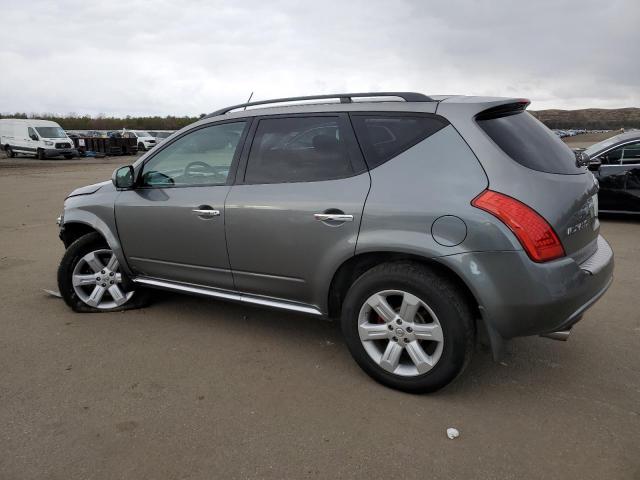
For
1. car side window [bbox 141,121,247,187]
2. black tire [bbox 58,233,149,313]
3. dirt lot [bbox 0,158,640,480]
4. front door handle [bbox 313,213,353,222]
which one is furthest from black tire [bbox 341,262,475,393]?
black tire [bbox 58,233,149,313]

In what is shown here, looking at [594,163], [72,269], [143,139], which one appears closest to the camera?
[72,269]

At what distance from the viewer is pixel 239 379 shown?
328 cm

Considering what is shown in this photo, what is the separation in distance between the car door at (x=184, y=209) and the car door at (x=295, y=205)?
0.14 m

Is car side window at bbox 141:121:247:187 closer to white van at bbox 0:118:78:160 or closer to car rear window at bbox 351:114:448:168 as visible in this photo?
car rear window at bbox 351:114:448:168

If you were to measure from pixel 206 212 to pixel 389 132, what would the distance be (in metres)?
1.41

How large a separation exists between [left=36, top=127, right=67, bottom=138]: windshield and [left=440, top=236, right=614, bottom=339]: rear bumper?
30.4 metres

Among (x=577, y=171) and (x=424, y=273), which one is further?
(x=577, y=171)

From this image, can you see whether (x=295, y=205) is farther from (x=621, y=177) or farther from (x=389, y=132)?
(x=621, y=177)

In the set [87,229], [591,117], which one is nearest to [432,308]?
[87,229]

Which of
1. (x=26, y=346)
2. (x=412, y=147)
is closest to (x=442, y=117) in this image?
(x=412, y=147)

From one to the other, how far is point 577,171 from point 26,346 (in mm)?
3964

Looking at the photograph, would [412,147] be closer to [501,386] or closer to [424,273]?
[424,273]

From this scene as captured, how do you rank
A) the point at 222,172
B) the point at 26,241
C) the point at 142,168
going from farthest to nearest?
the point at 26,241 < the point at 142,168 < the point at 222,172

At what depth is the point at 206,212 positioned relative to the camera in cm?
367
